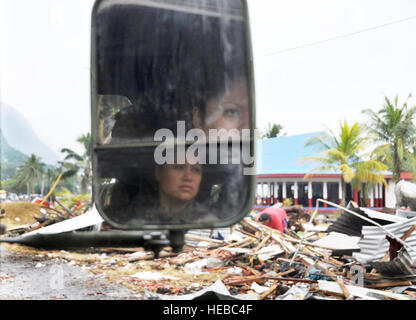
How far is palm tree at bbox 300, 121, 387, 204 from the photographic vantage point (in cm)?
1192

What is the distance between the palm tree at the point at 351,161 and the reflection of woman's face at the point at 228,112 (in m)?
11.9

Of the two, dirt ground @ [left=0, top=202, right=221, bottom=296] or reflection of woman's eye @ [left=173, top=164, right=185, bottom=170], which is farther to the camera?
dirt ground @ [left=0, top=202, right=221, bottom=296]

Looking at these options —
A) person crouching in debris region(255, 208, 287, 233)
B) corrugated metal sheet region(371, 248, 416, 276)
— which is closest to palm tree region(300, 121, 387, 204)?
person crouching in debris region(255, 208, 287, 233)

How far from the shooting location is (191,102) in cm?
37

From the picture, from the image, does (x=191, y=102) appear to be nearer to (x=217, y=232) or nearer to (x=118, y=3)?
(x=118, y=3)

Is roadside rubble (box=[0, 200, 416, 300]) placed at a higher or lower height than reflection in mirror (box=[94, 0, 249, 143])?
lower

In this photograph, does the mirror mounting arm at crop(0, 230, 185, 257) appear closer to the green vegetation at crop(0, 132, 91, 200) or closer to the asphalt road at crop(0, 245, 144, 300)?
the green vegetation at crop(0, 132, 91, 200)

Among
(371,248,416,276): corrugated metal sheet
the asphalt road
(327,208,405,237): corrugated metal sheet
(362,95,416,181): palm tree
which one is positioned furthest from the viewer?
(362,95,416,181): palm tree

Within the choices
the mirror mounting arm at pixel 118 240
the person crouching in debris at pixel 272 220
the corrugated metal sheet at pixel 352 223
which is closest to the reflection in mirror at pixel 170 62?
the mirror mounting arm at pixel 118 240

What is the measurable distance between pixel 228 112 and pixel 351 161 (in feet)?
42.6

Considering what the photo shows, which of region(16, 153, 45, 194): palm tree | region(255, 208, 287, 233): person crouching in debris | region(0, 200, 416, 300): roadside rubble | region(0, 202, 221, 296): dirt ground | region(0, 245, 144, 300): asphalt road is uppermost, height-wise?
region(16, 153, 45, 194): palm tree

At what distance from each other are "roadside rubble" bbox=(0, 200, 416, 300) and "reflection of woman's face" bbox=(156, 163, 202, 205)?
2300 mm

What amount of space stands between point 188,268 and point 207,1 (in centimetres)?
409

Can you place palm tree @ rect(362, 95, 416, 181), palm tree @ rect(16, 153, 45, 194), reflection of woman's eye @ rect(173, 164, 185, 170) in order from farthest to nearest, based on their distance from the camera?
palm tree @ rect(362, 95, 416, 181) < palm tree @ rect(16, 153, 45, 194) < reflection of woman's eye @ rect(173, 164, 185, 170)
